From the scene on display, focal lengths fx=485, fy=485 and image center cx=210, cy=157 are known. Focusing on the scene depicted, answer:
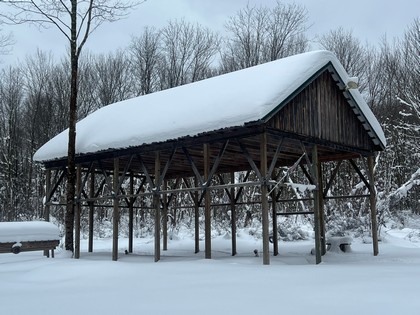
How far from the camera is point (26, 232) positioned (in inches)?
612

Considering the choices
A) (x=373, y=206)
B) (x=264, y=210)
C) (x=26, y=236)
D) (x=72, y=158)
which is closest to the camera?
(x=264, y=210)

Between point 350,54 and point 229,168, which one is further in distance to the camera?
point 350,54

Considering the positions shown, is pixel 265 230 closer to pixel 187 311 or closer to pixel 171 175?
pixel 187 311

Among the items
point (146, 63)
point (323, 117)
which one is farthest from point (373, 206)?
point (146, 63)

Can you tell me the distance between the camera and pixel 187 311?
662 cm

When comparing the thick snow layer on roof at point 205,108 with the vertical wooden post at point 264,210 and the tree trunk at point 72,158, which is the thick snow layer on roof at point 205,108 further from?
the vertical wooden post at point 264,210

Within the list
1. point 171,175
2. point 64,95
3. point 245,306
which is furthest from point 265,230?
point 64,95

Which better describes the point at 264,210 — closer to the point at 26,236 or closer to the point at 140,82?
the point at 26,236

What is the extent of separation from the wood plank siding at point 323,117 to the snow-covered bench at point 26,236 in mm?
8492

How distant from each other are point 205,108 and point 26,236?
7.20 m

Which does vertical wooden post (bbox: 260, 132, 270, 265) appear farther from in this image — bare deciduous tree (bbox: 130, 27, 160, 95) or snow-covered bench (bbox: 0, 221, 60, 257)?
bare deciduous tree (bbox: 130, 27, 160, 95)

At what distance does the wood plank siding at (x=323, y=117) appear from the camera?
13156 millimetres

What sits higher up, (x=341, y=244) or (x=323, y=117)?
(x=323, y=117)

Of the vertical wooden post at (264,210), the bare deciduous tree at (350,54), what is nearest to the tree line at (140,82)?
the bare deciduous tree at (350,54)
